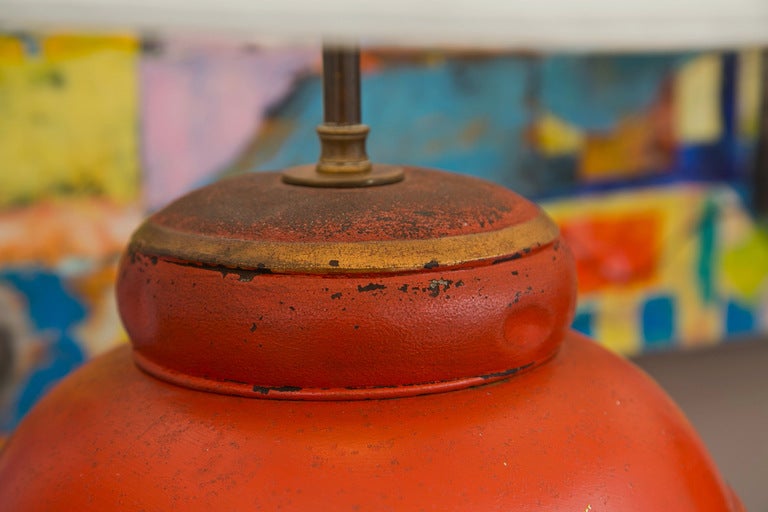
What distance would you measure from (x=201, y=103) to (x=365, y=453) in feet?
3.30

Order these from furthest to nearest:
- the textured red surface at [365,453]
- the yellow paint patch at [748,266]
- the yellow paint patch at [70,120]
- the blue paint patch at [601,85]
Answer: the yellow paint patch at [748,266] → the blue paint patch at [601,85] → the yellow paint patch at [70,120] → the textured red surface at [365,453]

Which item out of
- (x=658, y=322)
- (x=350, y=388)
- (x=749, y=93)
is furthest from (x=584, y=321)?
(x=350, y=388)

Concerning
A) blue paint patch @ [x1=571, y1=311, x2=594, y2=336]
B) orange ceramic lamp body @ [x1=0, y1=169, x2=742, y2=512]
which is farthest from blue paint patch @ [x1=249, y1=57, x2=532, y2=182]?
orange ceramic lamp body @ [x1=0, y1=169, x2=742, y2=512]

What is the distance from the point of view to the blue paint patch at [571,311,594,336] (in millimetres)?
1782

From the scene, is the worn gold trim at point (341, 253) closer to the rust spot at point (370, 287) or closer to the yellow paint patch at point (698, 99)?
the rust spot at point (370, 287)

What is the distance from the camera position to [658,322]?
Result: 188cm

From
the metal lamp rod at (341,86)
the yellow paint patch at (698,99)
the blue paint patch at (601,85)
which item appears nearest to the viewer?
the metal lamp rod at (341,86)

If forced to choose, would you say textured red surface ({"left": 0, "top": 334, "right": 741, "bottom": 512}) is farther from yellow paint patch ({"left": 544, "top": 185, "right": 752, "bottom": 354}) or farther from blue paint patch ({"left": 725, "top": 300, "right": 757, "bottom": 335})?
blue paint patch ({"left": 725, "top": 300, "right": 757, "bottom": 335})

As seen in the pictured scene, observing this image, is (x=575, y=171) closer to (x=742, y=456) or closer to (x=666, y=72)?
(x=666, y=72)

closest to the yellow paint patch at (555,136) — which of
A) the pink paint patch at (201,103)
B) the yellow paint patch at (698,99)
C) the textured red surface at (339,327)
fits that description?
the yellow paint patch at (698,99)

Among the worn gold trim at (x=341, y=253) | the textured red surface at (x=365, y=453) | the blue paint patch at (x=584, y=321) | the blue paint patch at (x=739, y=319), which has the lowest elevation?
the blue paint patch at (x=739, y=319)

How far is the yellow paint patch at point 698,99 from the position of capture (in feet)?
5.92

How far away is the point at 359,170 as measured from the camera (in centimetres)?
72

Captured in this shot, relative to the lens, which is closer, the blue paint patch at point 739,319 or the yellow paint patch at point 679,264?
the yellow paint patch at point 679,264
